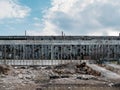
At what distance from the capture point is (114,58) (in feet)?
194

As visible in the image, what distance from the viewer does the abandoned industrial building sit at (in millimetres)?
57812

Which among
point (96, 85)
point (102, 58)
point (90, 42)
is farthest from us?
point (90, 42)

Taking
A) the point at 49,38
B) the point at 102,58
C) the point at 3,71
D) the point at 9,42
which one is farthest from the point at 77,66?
the point at 49,38

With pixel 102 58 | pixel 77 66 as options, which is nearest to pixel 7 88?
pixel 77 66

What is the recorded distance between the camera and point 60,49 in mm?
59906

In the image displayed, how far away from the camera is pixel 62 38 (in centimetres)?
6372

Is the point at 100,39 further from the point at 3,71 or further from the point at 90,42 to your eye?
the point at 3,71

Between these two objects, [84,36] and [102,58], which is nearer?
[102,58]

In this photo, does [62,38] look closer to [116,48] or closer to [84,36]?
[84,36]

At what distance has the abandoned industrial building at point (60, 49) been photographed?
57812mm

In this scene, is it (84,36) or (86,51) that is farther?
(84,36)

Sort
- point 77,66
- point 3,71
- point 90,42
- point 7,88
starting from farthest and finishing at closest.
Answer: point 90,42, point 77,66, point 3,71, point 7,88

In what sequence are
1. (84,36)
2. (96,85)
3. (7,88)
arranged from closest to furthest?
(7,88)
(96,85)
(84,36)

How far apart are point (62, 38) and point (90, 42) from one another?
5.13 metres
